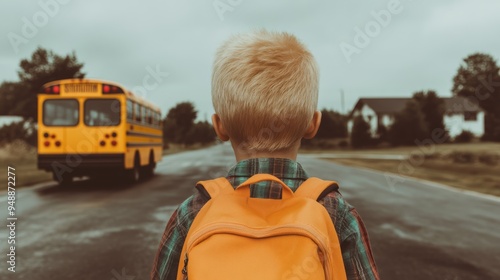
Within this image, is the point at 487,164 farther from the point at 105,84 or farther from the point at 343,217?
the point at 343,217

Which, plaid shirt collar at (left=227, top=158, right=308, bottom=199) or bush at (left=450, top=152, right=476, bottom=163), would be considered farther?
bush at (left=450, top=152, right=476, bottom=163)

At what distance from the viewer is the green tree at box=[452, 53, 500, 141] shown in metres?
77.9

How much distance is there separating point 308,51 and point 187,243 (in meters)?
0.79

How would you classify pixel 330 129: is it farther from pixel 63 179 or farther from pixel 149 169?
pixel 63 179

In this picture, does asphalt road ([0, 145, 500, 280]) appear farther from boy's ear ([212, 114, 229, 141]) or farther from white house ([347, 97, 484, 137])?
white house ([347, 97, 484, 137])

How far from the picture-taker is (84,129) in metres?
11.9

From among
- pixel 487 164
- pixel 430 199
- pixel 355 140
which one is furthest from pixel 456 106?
pixel 430 199

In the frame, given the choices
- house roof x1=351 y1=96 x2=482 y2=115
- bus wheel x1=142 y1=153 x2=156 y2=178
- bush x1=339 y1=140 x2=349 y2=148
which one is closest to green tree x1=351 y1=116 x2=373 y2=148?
bush x1=339 y1=140 x2=349 y2=148

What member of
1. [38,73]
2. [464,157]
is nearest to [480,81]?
[464,157]

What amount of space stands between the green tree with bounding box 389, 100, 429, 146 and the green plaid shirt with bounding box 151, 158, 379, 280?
44.7m

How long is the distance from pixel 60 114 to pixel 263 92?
11.6m

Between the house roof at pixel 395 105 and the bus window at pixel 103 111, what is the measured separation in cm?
6086

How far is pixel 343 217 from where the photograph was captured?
149 centimetres

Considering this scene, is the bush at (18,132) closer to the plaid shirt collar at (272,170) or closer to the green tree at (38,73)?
the green tree at (38,73)
